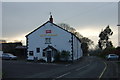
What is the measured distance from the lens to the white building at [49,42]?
49531 millimetres

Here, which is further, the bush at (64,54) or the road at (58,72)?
the bush at (64,54)

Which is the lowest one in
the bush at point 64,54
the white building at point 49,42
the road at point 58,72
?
the road at point 58,72

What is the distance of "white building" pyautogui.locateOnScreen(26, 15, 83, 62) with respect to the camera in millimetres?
49531

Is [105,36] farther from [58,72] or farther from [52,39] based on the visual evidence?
[58,72]

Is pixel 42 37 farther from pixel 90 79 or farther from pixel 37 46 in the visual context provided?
pixel 90 79

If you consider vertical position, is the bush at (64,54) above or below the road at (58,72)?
above

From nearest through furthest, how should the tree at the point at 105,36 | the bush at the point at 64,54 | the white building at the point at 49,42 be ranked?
the bush at the point at 64,54, the white building at the point at 49,42, the tree at the point at 105,36

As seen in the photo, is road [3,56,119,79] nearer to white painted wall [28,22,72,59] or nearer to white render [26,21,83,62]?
white render [26,21,83,62]

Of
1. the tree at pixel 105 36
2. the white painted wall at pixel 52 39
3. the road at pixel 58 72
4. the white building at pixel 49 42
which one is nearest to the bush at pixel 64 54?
the white building at pixel 49 42

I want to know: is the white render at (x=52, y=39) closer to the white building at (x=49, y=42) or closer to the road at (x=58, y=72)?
the white building at (x=49, y=42)

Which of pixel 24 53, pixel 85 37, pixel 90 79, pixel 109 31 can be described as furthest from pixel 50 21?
pixel 85 37

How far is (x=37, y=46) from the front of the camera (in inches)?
2020

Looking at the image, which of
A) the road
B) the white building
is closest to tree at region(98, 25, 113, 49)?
the white building

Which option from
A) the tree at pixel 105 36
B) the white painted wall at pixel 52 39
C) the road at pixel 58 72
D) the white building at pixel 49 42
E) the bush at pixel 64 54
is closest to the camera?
the road at pixel 58 72
